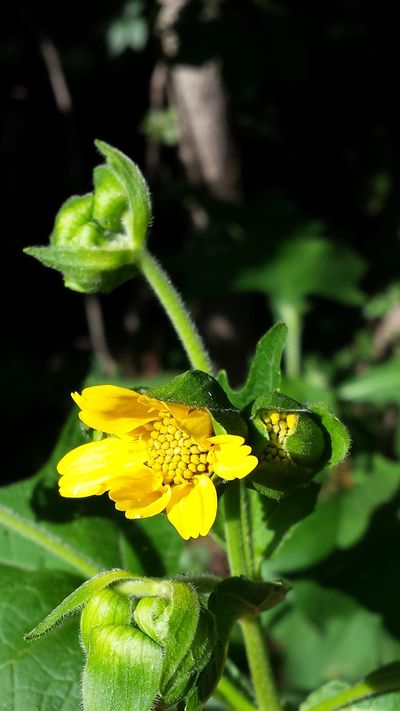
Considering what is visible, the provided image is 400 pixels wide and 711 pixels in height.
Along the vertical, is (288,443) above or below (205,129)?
above

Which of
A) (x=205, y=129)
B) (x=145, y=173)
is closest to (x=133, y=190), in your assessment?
(x=205, y=129)

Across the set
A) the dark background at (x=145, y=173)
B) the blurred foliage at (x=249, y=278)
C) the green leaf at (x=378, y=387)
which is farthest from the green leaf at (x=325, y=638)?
the dark background at (x=145, y=173)

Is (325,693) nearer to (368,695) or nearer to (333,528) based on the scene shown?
(368,695)

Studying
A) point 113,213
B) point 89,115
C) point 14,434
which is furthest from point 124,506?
point 89,115

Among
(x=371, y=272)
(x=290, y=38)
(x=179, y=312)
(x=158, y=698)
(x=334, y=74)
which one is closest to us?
(x=158, y=698)

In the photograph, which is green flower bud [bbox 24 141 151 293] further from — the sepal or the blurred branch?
the blurred branch

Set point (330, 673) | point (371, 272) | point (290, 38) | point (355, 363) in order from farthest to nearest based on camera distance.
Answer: point (371, 272) < point (355, 363) < point (290, 38) < point (330, 673)

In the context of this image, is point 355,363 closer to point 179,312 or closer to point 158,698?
point 179,312
